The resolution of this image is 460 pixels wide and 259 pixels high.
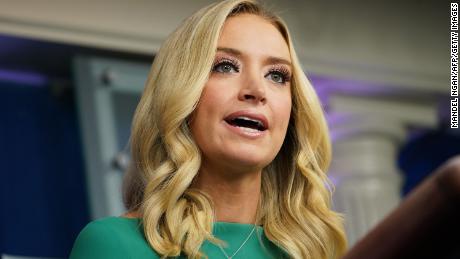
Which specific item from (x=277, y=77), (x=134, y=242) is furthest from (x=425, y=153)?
(x=134, y=242)

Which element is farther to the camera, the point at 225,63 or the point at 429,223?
the point at 225,63

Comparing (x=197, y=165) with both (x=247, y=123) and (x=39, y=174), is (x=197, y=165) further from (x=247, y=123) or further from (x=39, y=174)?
(x=39, y=174)

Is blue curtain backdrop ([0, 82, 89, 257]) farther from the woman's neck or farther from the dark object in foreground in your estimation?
the dark object in foreground

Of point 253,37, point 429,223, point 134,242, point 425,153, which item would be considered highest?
point 429,223

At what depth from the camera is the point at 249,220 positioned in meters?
1.82

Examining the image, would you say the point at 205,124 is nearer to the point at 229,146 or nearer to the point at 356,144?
the point at 229,146

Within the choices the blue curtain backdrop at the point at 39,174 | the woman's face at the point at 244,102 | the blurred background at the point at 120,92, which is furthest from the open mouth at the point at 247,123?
the blue curtain backdrop at the point at 39,174

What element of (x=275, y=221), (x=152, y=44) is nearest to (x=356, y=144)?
(x=152, y=44)

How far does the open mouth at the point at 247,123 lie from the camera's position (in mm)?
1737

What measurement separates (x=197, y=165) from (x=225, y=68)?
17cm

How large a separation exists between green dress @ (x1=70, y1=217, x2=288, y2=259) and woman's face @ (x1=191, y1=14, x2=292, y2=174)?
0.36 ft

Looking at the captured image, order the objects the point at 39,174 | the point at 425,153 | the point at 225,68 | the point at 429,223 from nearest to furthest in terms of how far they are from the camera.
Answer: the point at 429,223
the point at 225,68
the point at 39,174
the point at 425,153

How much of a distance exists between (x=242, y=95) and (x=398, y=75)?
2.58m

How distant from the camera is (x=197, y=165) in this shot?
5.74ft
